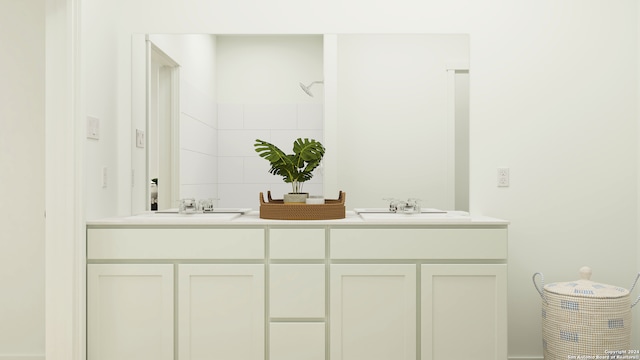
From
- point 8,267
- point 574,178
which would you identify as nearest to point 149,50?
point 8,267

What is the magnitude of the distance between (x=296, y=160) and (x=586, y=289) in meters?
1.43

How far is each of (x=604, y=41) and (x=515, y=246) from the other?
113 centimetres

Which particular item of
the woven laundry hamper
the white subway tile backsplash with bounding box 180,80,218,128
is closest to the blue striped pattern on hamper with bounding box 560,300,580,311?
the woven laundry hamper

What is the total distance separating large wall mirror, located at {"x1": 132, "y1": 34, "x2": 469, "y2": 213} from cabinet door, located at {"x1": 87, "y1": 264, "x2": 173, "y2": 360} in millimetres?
525

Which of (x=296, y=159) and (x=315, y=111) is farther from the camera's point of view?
(x=315, y=111)

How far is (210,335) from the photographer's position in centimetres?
229

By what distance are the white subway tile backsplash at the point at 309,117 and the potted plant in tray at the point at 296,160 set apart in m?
0.12

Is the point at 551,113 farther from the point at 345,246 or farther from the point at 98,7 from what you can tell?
the point at 98,7

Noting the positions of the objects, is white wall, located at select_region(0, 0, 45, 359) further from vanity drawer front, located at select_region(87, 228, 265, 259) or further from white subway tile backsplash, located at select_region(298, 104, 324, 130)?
white subway tile backsplash, located at select_region(298, 104, 324, 130)

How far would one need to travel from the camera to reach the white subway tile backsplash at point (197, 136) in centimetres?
271

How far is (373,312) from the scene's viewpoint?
7.54 feet

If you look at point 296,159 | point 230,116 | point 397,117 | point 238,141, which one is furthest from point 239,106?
point 397,117

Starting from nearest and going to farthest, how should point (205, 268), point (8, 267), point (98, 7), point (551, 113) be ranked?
point (205, 268), point (98, 7), point (551, 113), point (8, 267)

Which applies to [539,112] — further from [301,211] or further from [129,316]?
[129,316]
